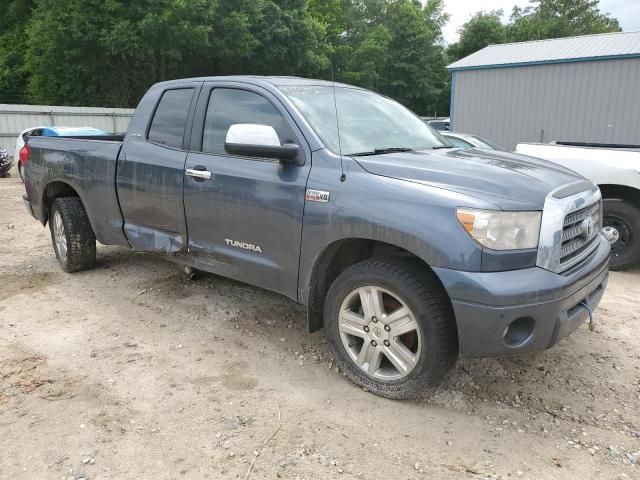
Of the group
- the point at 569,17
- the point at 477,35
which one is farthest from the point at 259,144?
the point at 569,17

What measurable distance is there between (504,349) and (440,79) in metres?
42.4

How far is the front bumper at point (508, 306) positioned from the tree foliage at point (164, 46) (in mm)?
21630

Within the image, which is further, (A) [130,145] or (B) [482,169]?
(A) [130,145]

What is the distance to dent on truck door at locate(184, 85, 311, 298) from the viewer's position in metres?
3.40

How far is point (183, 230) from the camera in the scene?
161 inches

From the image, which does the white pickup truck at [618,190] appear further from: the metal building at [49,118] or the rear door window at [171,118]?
the metal building at [49,118]

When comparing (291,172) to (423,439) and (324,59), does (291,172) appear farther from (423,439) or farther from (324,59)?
(324,59)

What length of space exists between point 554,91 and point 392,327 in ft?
49.7

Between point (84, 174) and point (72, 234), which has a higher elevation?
point (84, 174)

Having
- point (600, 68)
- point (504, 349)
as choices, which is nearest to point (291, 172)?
point (504, 349)

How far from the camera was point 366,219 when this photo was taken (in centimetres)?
299

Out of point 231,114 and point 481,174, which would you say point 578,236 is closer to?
point 481,174

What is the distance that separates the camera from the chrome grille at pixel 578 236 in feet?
9.61

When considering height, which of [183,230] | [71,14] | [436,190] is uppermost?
[71,14]
